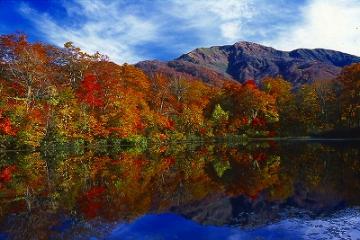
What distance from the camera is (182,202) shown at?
15680 mm

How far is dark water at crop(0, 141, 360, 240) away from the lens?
11.3 m

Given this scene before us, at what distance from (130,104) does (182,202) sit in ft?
121

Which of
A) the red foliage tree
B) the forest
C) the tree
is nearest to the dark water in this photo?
the forest

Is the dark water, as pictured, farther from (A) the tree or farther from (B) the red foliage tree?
(A) the tree

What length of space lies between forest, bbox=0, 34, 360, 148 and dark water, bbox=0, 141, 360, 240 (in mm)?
15304

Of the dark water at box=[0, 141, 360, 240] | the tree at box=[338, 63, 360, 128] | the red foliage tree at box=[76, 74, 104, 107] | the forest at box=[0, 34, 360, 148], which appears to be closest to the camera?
the dark water at box=[0, 141, 360, 240]

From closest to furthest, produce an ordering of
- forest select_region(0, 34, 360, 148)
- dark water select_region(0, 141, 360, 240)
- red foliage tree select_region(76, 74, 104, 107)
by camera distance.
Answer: dark water select_region(0, 141, 360, 240)
forest select_region(0, 34, 360, 148)
red foliage tree select_region(76, 74, 104, 107)

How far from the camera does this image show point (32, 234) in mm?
11094

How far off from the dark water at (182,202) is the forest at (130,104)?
603 inches

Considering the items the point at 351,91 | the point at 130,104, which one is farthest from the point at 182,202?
the point at 351,91

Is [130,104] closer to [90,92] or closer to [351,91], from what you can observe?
[90,92]

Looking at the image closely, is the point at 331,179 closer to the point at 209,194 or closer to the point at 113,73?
the point at 209,194

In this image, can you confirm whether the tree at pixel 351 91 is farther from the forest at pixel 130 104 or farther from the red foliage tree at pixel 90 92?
the red foliage tree at pixel 90 92

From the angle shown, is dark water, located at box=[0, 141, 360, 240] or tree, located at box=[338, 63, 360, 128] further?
tree, located at box=[338, 63, 360, 128]
